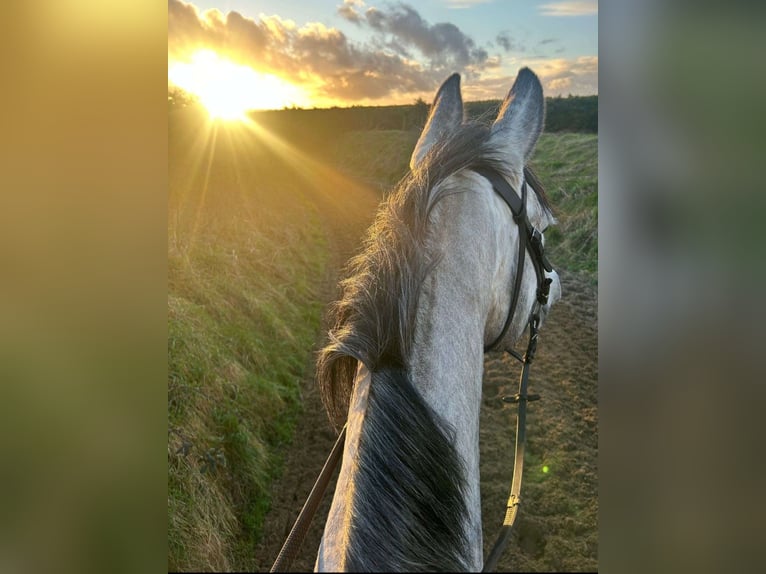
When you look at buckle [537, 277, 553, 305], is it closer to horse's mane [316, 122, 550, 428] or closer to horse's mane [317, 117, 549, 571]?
horse's mane [316, 122, 550, 428]

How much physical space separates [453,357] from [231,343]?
165 centimetres

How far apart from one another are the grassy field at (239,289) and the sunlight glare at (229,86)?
0.11 meters

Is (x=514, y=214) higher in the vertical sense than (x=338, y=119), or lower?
lower

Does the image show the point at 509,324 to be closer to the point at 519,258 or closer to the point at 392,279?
the point at 519,258

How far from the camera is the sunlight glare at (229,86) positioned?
2.06 metres

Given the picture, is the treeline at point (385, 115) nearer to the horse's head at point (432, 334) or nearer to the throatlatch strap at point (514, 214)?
the horse's head at point (432, 334)

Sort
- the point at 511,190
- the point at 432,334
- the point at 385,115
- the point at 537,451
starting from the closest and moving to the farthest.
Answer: the point at 432,334
the point at 511,190
the point at 385,115
the point at 537,451

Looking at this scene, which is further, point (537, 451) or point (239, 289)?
point (537, 451)
